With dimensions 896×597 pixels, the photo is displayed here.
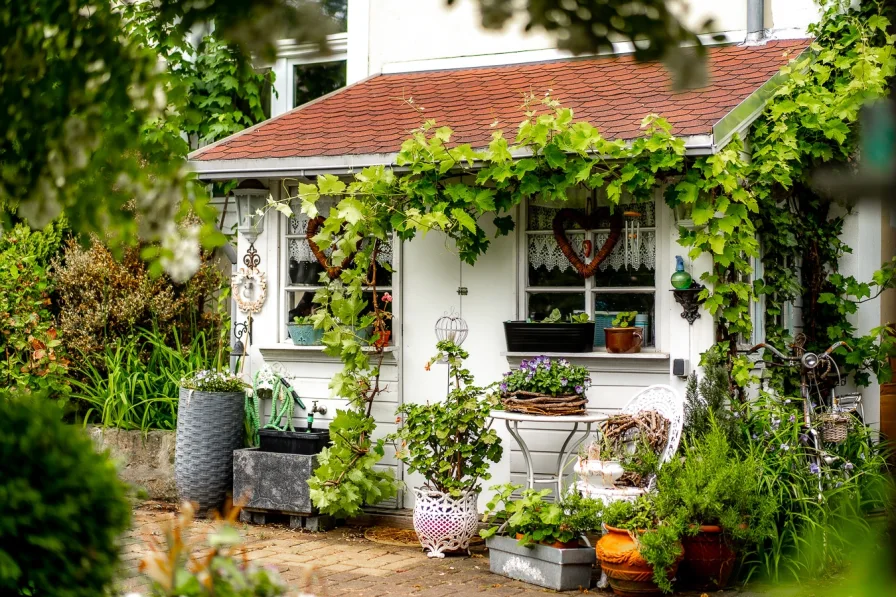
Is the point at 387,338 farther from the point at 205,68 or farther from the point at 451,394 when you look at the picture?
the point at 205,68

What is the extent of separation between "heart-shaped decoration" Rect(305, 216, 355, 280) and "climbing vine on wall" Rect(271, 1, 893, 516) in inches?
1.9

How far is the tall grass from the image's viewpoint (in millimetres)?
8875

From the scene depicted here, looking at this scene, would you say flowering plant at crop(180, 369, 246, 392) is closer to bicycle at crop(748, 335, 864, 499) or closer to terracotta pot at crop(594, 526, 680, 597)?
terracotta pot at crop(594, 526, 680, 597)

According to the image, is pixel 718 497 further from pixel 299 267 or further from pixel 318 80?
pixel 318 80

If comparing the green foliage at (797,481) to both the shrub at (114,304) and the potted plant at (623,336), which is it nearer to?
the potted plant at (623,336)

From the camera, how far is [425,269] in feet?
26.3

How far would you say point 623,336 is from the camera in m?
7.19

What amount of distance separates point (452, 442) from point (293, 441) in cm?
153

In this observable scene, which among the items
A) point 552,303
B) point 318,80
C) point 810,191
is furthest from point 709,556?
point 318,80

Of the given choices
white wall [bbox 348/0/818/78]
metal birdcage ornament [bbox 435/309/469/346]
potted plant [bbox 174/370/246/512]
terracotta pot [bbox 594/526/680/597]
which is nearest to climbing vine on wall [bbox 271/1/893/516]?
metal birdcage ornament [bbox 435/309/469/346]

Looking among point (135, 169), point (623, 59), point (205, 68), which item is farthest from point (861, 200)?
point (205, 68)

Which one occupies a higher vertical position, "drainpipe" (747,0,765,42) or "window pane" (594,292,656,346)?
"drainpipe" (747,0,765,42)

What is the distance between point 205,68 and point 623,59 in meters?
4.35

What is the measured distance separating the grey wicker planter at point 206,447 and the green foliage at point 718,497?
354 cm
